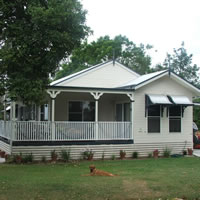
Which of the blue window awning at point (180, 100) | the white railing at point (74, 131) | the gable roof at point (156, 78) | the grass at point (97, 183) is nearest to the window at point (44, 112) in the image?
the white railing at point (74, 131)

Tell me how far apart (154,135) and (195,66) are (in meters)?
26.7

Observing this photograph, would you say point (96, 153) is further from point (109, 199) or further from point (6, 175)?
point (109, 199)

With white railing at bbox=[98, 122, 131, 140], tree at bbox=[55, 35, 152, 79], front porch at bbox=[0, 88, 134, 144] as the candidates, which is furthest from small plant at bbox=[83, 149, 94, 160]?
tree at bbox=[55, 35, 152, 79]

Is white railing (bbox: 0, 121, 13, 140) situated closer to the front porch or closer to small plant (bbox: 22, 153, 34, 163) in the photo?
the front porch

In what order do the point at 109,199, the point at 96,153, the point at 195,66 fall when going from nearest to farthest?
the point at 109,199
the point at 96,153
the point at 195,66

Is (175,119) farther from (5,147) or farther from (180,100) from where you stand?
(5,147)

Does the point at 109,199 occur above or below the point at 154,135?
below

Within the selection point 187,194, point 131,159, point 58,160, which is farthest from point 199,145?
point 187,194

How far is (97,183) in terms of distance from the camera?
9156mm

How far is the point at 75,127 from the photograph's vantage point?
51.2ft

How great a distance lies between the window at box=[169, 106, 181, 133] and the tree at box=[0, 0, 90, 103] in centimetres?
792

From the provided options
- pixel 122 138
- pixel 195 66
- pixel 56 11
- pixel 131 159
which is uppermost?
pixel 195 66

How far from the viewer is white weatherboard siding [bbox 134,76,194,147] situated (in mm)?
16891

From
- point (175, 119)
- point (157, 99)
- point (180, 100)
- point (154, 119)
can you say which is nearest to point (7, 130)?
point (154, 119)
